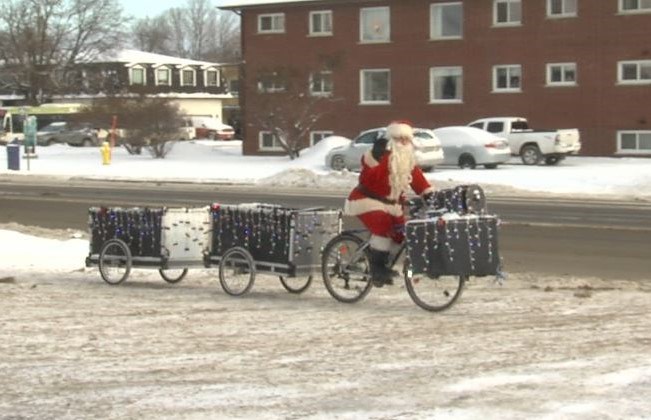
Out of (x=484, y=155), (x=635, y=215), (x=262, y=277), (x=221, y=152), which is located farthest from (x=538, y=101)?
(x=262, y=277)

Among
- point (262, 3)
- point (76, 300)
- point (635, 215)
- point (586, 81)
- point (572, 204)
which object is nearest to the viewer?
point (76, 300)

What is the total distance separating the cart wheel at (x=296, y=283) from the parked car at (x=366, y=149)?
2086cm

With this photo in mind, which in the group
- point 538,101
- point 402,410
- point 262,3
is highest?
point 262,3

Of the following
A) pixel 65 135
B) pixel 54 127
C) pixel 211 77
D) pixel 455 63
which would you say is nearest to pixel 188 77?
pixel 211 77

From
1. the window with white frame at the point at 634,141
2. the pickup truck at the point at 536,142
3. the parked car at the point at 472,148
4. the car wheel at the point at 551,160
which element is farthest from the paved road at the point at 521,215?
the window with white frame at the point at 634,141

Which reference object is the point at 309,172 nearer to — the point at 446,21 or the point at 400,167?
the point at 446,21

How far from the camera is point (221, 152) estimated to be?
160ft

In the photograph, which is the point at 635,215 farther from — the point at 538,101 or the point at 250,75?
the point at 250,75

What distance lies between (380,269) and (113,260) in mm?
3208

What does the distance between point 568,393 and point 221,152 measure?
43.7m

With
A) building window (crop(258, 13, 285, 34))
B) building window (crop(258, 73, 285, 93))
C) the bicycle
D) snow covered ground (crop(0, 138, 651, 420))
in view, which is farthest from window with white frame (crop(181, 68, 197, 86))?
the bicycle

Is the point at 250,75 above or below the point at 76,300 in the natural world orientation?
above

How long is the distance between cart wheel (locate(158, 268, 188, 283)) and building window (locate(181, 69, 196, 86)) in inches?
3340

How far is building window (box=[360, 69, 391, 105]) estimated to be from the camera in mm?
43969
